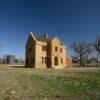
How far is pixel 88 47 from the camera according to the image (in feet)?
229

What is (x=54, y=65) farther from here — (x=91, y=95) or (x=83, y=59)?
(x=91, y=95)

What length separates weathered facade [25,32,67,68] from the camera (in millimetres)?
43844

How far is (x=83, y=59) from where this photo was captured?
6900 cm

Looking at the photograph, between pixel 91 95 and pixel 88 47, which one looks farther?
pixel 88 47

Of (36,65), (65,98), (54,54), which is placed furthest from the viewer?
(54,54)

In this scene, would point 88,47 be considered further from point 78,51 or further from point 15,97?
point 15,97

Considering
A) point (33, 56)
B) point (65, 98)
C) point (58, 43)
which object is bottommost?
point (65, 98)

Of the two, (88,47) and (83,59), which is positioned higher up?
(88,47)

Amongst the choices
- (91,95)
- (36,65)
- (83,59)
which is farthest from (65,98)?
(83,59)

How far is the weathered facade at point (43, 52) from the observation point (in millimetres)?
43844

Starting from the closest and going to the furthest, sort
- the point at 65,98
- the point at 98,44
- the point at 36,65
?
the point at 65,98 < the point at 36,65 < the point at 98,44

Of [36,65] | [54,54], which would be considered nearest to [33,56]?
[36,65]

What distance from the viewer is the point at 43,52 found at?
4547 centimetres

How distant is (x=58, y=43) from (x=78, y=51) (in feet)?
78.8
